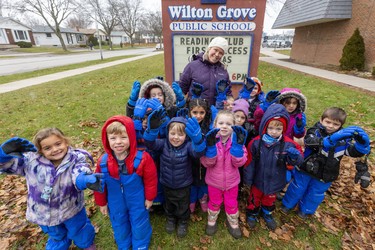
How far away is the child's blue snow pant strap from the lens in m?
2.16

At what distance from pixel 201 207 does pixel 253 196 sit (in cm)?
81

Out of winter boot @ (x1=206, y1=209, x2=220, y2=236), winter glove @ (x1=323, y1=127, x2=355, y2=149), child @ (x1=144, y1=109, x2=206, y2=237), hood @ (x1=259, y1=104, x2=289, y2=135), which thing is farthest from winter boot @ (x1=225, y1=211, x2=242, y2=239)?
winter glove @ (x1=323, y1=127, x2=355, y2=149)

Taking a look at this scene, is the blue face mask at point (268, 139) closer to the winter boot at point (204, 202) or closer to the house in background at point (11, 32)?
the winter boot at point (204, 202)

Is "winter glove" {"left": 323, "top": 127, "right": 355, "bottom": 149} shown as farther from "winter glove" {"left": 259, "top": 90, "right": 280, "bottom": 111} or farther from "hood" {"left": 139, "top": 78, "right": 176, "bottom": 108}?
"hood" {"left": 139, "top": 78, "right": 176, "bottom": 108}

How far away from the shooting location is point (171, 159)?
2334mm

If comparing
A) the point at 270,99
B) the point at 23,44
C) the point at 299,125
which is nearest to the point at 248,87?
the point at 270,99

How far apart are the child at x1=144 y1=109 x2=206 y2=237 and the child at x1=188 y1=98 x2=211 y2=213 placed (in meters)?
0.21

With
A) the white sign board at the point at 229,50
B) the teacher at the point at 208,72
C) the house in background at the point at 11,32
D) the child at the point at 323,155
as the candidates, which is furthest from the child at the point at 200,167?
the house in background at the point at 11,32

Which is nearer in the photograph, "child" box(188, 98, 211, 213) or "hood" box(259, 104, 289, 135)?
"hood" box(259, 104, 289, 135)

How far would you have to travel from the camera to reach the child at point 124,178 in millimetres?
2020

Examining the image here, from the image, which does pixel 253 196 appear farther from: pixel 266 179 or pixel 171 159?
pixel 171 159

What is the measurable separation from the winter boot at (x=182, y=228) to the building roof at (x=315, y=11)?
16555 millimetres

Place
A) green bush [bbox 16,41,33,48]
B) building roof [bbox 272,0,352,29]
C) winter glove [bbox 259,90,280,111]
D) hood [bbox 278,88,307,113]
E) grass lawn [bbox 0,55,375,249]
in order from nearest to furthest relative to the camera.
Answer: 1. grass lawn [bbox 0,55,375,249]
2. hood [bbox 278,88,307,113]
3. winter glove [bbox 259,90,280,111]
4. building roof [bbox 272,0,352,29]
5. green bush [bbox 16,41,33,48]

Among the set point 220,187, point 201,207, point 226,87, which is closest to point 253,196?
point 220,187
